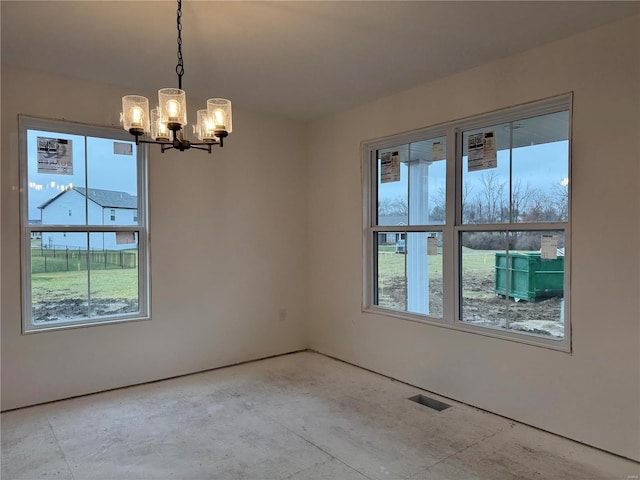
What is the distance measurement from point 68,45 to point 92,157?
39.5 inches

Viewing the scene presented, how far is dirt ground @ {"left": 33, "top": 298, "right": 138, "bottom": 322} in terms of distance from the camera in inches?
135

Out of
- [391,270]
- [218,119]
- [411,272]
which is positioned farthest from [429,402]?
[218,119]

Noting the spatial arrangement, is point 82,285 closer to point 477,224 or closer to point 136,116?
point 136,116

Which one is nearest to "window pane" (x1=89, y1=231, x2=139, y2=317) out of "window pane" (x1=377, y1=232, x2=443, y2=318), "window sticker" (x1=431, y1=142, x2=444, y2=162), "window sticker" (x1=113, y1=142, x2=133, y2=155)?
"window sticker" (x1=113, y1=142, x2=133, y2=155)

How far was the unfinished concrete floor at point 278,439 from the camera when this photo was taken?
2.40 metres

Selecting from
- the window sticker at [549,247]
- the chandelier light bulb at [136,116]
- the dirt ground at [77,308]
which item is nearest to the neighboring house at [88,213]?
the dirt ground at [77,308]

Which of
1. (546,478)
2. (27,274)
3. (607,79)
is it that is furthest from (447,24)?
(27,274)

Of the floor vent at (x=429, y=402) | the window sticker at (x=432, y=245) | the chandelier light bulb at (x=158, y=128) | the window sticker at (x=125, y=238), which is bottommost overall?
the floor vent at (x=429, y=402)

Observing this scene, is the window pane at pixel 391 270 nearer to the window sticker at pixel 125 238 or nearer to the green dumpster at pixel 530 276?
the green dumpster at pixel 530 276

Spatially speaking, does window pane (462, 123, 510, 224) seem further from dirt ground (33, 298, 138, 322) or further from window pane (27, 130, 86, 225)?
window pane (27, 130, 86, 225)

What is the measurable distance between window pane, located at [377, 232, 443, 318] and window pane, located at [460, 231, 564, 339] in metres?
0.26

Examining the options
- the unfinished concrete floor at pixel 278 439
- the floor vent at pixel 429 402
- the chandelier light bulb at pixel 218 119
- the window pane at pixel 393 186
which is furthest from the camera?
the window pane at pixel 393 186

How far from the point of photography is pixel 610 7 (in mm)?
2395

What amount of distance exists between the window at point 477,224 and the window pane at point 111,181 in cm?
220
